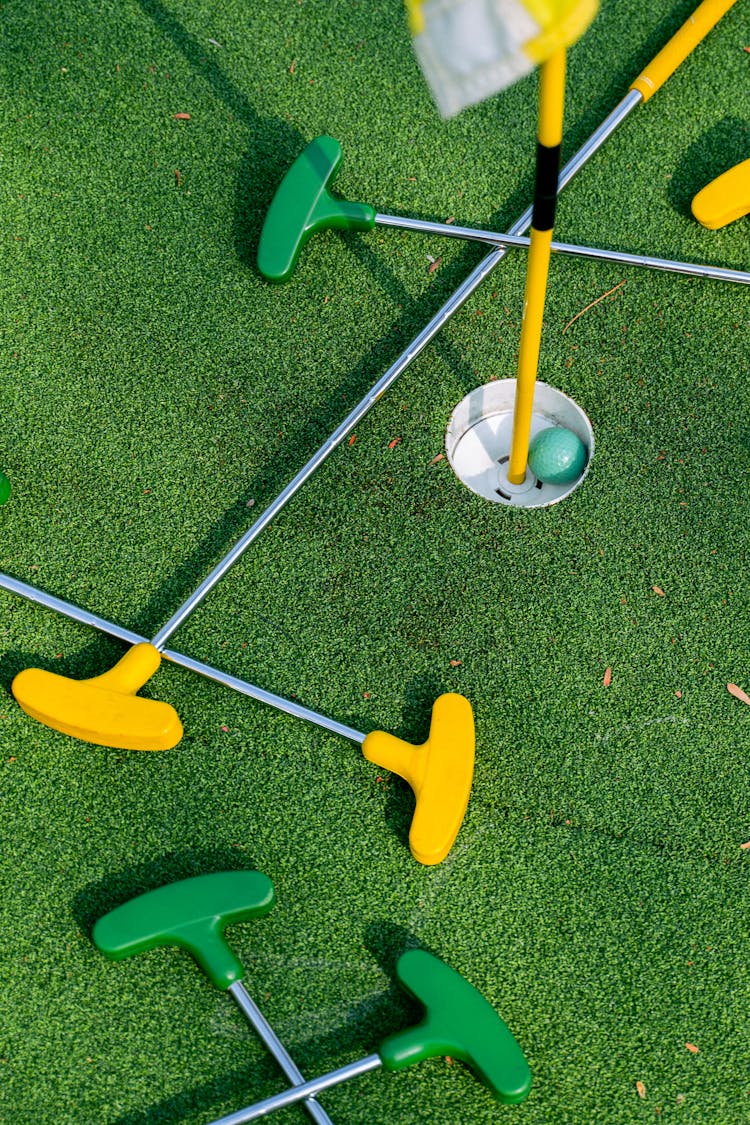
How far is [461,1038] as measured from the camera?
182 cm

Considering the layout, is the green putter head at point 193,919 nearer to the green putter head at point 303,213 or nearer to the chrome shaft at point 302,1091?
the chrome shaft at point 302,1091

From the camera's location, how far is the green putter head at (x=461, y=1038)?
1798 mm

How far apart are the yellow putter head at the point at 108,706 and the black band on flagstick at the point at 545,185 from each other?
111 centimetres

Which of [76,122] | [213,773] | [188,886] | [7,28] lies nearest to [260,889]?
[188,886]

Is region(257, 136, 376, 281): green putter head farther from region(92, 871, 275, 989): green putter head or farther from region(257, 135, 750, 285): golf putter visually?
region(92, 871, 275, 989): green putter head

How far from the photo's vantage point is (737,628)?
88.0 inches

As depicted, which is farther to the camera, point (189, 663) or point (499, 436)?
point (499, 436)

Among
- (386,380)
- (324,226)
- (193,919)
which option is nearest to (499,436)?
(386,380)

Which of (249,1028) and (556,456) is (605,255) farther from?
(249,1028)

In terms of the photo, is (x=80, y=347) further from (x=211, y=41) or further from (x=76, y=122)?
(x=211, y=41)

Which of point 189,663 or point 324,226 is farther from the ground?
point 324,226

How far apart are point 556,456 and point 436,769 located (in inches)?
30.3

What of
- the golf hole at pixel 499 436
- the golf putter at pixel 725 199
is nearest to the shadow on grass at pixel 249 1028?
the golf hole at pixel 499 436

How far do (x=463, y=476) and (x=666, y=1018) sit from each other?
47.7 inches
